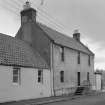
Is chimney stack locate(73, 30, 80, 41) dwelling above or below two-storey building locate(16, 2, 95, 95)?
above

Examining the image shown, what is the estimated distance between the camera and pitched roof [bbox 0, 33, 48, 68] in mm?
16766

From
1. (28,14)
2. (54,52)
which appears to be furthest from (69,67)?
(28,14)

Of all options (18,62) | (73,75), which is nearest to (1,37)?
(18,62)

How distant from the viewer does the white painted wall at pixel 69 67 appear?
23.2 m

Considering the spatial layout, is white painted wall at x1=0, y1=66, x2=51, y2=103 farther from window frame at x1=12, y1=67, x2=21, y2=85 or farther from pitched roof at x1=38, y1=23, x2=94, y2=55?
pitched roof at x1=38, y1=23, x2=94, y2=55

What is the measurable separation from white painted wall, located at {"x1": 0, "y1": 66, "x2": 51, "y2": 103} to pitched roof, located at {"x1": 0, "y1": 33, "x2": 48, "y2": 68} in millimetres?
608

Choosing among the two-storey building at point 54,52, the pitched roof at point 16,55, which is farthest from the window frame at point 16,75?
the two-storey building at point 54,52

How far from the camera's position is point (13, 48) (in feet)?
62.5

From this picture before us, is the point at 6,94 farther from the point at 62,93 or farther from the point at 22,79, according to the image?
the point at 62,93

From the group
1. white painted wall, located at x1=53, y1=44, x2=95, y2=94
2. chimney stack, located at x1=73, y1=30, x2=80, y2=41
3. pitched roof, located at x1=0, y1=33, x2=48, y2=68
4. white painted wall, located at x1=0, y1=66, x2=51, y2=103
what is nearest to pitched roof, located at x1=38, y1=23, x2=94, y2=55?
white painted wall, located at x1=53, y1=44, x2=95, y2=94

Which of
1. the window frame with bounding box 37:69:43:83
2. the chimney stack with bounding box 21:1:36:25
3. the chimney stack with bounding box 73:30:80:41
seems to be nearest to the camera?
the window frame with bounding box 37:69:43:83

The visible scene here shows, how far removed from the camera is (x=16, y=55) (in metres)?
18.2

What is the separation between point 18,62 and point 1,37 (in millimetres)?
3793

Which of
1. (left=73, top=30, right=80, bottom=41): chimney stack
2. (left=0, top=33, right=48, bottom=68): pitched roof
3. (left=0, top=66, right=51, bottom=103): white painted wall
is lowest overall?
(left=0, top=66, right=51, bottom=103): white painted wall
